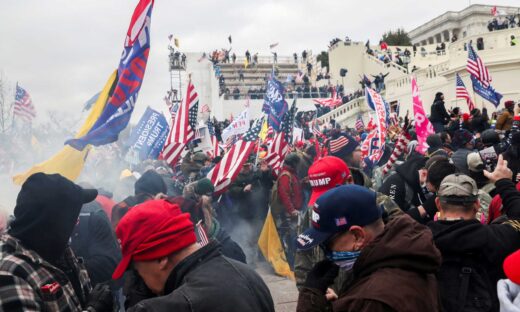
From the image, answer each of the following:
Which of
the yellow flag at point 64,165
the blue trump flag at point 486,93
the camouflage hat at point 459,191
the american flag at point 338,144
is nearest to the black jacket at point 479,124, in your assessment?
the blue trump flag at point 486,93

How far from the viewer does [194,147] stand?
39.5 feet

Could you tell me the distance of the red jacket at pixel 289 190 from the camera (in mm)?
7000

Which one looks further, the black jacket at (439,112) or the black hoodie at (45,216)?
the black jacket at (439,112)

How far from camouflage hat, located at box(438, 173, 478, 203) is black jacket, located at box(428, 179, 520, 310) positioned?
0.17 meters

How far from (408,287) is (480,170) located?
2701 mm

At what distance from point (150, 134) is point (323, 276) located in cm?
781

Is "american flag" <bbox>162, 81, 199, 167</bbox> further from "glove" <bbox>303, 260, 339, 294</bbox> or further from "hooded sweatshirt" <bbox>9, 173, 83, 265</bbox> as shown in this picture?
"glove" <bbox>303, 260, 339, 294</bbox>

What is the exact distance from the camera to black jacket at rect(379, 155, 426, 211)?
15.8ft

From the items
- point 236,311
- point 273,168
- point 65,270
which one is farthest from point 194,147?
point 236,311

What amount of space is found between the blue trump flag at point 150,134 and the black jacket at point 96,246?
6017mm

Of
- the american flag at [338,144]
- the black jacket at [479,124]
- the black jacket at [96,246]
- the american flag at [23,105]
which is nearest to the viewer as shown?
the black jacket at [96,246]

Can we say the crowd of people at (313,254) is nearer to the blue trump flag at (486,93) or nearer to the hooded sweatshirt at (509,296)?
the hooded sweatshirt at (509,296)

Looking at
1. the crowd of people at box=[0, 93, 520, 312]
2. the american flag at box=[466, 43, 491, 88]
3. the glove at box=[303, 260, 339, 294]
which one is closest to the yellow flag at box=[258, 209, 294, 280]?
the crowd of people at box=[0, 93, 520, 312]

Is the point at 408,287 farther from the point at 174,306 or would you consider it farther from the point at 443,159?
the point at 443,159
